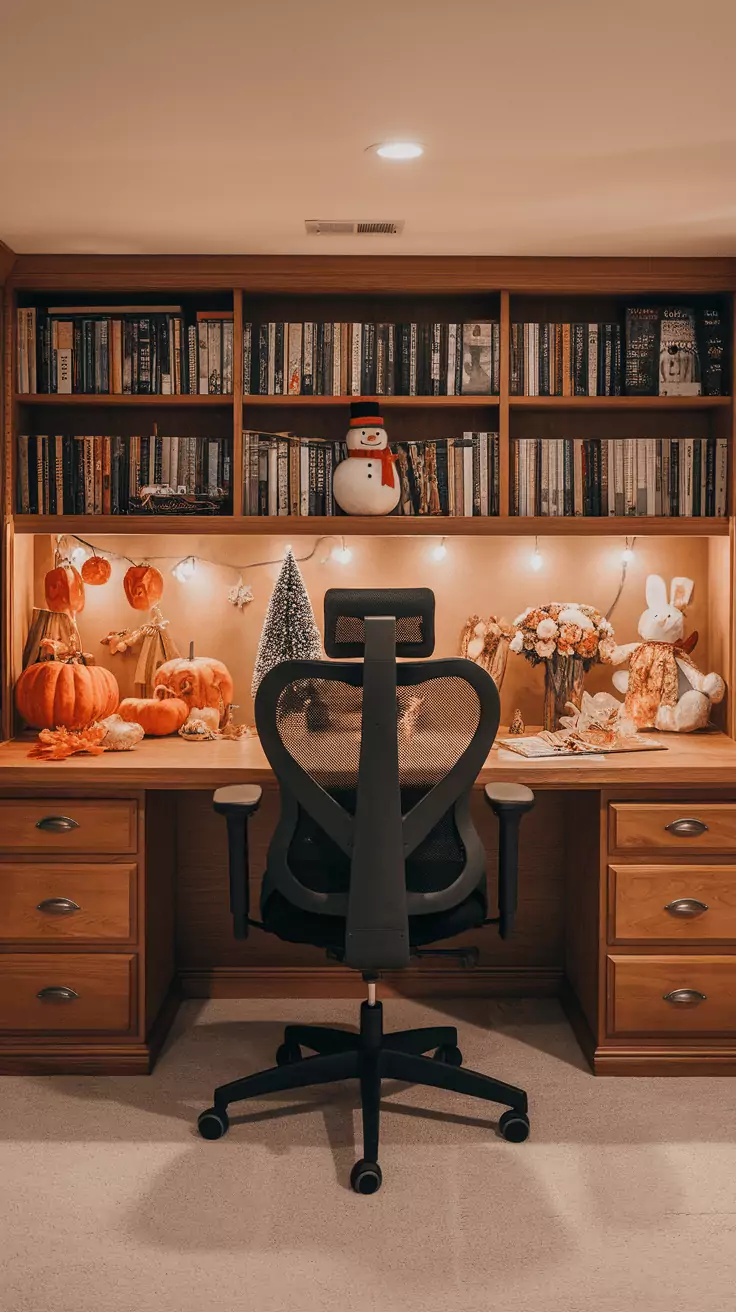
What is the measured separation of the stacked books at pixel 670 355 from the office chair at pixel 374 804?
1.33m

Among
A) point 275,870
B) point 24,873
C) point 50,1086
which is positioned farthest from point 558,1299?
point 24,873

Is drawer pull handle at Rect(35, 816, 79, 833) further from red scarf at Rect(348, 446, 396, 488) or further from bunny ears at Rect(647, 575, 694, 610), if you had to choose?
bunny ears at Rect(647, 575, 694, 610)

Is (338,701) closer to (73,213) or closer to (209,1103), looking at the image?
(209,1103)

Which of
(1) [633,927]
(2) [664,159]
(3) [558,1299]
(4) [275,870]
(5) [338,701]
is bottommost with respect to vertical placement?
(3) [558,1299]

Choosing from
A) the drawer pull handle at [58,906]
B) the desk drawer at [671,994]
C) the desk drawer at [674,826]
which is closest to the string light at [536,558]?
the desk drawer at [674,826]

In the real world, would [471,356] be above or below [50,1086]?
above

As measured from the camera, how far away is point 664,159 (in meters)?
2.59

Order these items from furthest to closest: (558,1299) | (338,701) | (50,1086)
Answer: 1. (50,1086)
2. (338,701)
3. (558,1299)

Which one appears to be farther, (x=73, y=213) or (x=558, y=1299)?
(x=73, y=213)

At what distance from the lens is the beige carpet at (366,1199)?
217 centimetres

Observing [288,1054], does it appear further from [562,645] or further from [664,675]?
[664,675]

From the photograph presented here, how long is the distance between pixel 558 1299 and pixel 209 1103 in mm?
1104

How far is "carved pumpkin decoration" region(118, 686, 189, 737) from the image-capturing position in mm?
3453

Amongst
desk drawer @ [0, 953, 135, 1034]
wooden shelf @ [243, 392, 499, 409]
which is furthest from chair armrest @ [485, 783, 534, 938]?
wooden shelf @ [243, 392, 499, 409]
